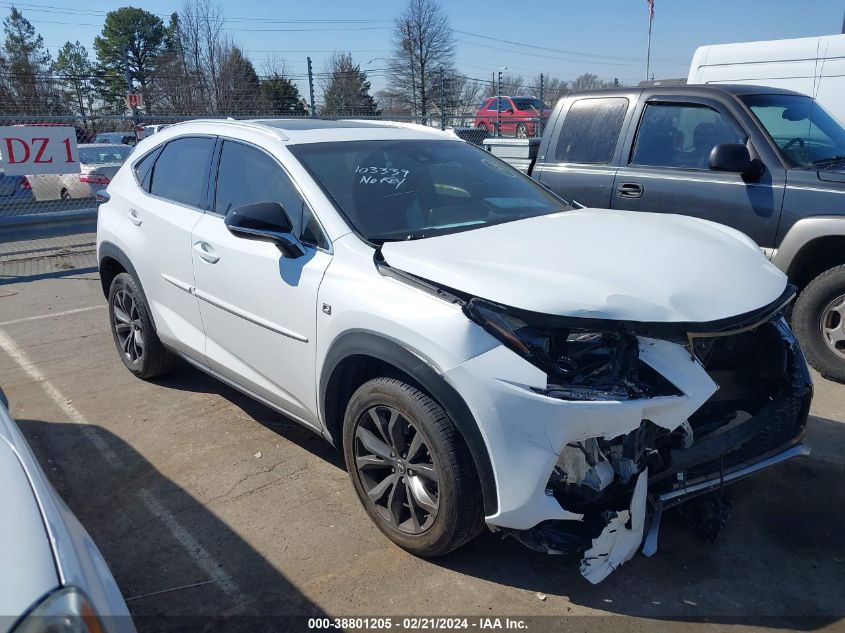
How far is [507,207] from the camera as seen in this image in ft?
12.4

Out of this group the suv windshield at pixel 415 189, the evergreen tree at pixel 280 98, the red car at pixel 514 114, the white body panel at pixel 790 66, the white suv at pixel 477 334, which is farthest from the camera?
the red car at pixel 514 114

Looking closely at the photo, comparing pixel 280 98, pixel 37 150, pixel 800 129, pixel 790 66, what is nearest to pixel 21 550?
pixel 800 129

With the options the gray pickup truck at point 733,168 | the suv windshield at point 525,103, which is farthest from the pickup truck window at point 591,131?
the suv windshield at point 525,103

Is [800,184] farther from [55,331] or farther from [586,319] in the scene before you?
[55,331]

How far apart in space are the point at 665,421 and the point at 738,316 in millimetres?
569

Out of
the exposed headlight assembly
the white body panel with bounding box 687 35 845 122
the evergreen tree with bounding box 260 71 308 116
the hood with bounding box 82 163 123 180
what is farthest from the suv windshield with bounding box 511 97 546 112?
the exposed headlight assembly

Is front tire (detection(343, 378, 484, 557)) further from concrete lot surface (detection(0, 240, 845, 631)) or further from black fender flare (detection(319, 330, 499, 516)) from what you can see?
concrete lot surface (detection(0, 240, 845, 631))

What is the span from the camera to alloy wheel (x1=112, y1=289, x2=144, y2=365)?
4.82 m

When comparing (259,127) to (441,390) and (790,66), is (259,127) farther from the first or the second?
(790,66)

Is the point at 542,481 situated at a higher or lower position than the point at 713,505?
higher

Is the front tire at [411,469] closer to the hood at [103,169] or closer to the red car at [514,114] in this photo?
the hood at [103,169]

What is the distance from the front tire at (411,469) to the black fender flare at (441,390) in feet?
0.24

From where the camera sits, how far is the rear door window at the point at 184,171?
413 cm

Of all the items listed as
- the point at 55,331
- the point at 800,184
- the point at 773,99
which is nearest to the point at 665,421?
the point at 800,184
